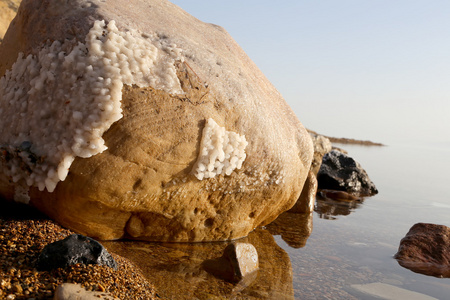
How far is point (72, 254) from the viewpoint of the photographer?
9.52 feet

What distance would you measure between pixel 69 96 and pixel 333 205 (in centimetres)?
565

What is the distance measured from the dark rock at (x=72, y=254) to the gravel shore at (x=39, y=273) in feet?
0.13

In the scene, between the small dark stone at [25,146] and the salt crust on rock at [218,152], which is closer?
the small dark stone at [25,146]

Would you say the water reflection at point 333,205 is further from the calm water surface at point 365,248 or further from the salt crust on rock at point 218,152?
the salt crust on rock at point 218,152

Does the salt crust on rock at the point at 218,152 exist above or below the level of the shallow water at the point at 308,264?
above

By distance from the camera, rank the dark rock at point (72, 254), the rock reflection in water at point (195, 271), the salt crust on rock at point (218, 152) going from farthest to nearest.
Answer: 1. the salt crust on rock at point (218, 152)
2. the rock reflection in water at point (195, 271)
3. the dark rock at point (72, 254)

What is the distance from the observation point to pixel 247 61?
541cm

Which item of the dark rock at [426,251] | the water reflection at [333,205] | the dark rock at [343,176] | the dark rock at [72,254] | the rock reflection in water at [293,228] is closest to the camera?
the dark rock at [72,254]

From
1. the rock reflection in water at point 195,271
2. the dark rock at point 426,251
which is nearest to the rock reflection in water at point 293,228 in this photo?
the rock reflection in water at point 195,271

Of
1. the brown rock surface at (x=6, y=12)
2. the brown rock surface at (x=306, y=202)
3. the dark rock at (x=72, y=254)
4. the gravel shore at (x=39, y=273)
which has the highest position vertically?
the brown rock surface at (x=6, y=12)

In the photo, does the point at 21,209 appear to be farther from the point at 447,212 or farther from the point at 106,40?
the point at 447,212

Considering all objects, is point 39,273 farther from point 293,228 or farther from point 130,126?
point 293,228

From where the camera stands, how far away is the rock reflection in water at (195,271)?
132 inches

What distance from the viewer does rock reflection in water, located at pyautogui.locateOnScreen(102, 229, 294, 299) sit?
11.0 ft
